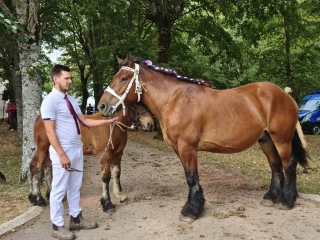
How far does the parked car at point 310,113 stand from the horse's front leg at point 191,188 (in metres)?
16.6

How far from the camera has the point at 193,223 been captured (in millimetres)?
4844

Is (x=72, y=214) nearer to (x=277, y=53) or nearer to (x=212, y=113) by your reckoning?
(x=212, y=113)

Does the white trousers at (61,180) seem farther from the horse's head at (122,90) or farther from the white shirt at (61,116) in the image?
the horse's head at (122,90)

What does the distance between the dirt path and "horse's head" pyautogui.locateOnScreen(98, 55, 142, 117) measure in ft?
5.22

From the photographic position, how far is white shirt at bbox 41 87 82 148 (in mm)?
4246

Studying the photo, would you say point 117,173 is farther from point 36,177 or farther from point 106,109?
point 106,109

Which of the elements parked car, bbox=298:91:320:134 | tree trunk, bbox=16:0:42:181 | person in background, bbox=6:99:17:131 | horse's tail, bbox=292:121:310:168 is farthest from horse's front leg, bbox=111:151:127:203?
parked car, bbox=298:91:320:134

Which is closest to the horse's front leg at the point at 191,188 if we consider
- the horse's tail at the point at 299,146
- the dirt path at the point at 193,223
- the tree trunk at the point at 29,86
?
the dirt path at the point at 193,223

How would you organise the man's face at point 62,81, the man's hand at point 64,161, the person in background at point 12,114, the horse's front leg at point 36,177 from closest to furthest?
the man's hand at point 64,161
the man's face at point 62,81
the horse's front leg at point 36,177
the person in background at point 12,114

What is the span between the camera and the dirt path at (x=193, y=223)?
14.8ft

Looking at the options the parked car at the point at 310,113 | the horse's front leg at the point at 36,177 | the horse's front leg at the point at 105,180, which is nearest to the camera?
the horse's front leg at the point at 105,180

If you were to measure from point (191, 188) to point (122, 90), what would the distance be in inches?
66.9

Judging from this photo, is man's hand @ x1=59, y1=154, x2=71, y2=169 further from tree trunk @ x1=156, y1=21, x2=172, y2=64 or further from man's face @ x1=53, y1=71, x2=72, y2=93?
tree trunk @ x1=156, y1=21, x2=172, y2=64

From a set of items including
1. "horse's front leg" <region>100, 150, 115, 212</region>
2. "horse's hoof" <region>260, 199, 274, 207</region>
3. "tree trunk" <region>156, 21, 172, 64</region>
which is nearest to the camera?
"horse's hoof" <region>260, 199, 274, 207</region>
